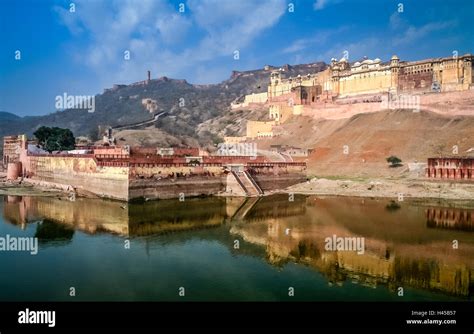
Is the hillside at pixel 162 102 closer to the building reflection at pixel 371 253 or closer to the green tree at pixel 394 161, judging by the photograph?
the green tree at pixel 394 161

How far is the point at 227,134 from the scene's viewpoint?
84.5 metres

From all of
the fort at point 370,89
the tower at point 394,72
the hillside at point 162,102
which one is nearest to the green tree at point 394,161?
the fort at point 370,89

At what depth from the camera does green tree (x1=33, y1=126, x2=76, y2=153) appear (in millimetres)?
56188

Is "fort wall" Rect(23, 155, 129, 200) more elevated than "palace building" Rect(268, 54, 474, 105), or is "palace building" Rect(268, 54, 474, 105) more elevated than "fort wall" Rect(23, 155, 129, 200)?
"palace building" Rect(268, 54, 474, 105)

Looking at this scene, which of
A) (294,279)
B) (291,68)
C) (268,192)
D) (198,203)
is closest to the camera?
(294,279)

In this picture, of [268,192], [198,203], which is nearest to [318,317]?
[198,203]

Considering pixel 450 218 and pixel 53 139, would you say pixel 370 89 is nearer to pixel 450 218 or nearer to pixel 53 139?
pixel 450 218

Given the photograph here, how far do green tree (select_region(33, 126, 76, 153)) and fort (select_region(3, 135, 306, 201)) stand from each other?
21.9 ft

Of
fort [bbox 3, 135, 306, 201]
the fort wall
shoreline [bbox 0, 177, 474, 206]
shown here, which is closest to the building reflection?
shoreline [bbox 0, 177, 474, 206]

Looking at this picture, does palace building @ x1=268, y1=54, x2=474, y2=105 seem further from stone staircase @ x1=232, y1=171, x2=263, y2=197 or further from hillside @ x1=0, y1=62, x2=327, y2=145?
hillside @ x1=0, y1=62, x2=327, y2=145

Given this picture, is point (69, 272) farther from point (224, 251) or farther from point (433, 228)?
point (433, 228)

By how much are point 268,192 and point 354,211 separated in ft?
41.5

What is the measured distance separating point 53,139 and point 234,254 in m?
44.3

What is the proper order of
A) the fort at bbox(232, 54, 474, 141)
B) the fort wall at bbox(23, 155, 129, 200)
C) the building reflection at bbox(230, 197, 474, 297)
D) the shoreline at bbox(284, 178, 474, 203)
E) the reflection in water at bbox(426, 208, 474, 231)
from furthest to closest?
the fort at bbox(232, 54, 474, 141) < the shoreline at bbox(284, 178, 474, 203) < the fort wall at bbox(23, 155, 129, 200) < the reflection in water at bbox(426, 208, 474, 231) < the building reflection at bbox(230, 197, 474, 297)
